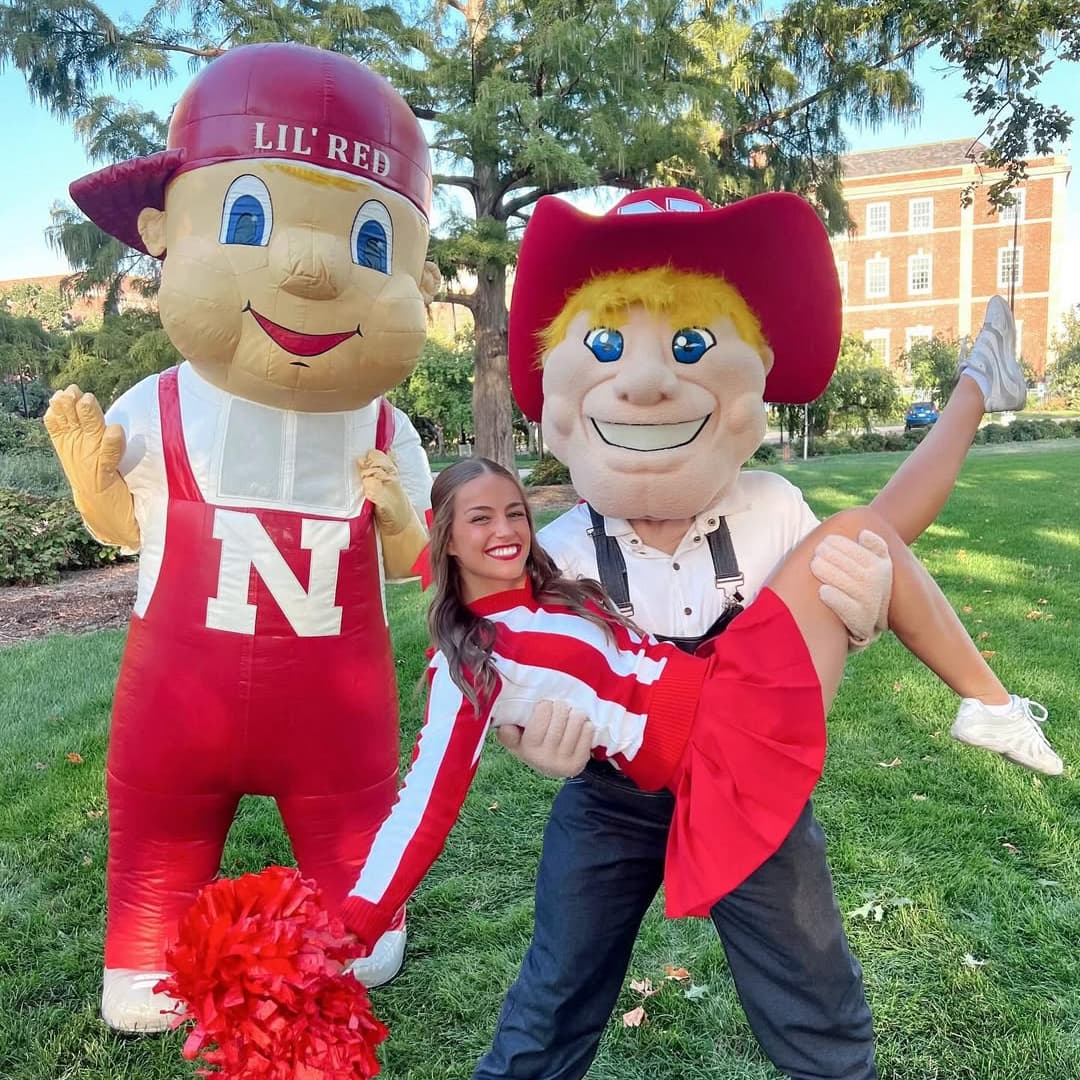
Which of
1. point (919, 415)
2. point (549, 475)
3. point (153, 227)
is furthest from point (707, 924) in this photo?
point (919, 415)

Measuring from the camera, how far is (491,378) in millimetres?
11180

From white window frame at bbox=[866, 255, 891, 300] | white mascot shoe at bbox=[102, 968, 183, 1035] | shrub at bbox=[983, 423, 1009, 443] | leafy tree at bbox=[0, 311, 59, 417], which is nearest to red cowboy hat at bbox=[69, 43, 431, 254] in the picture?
white mascot shoe at bbox=[102, 968, 183, 1035]

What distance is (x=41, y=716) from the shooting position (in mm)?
4934

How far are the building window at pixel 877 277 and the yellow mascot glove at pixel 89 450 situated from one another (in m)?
45.4

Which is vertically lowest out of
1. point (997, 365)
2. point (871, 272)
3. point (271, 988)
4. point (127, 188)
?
point (271, 988)

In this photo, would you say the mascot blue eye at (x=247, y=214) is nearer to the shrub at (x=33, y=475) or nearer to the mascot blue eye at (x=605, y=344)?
the mascot blue eye at (x=605, y=344)

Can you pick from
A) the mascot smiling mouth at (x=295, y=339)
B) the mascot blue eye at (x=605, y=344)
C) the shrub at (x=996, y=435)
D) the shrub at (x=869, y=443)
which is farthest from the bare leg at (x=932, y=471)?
the shrub at (x=996, y=435)

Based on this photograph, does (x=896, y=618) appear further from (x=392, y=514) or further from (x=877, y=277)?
(x=877, y=277)

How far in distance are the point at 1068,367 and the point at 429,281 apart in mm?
40678

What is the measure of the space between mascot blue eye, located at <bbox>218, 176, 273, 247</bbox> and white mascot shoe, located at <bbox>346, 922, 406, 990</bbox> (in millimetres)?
1977

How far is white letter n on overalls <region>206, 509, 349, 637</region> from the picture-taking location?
240cm

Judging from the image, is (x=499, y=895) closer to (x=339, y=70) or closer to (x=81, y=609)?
(x=339, y=70)

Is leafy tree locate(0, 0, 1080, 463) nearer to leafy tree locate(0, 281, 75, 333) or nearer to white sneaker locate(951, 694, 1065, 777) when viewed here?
white sneaker locate(951, 694, 1065, 777)

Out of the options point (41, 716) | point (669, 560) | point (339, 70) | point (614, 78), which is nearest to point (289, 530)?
point (669, 560)
